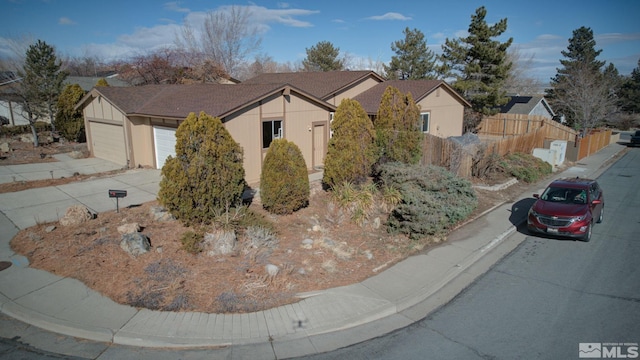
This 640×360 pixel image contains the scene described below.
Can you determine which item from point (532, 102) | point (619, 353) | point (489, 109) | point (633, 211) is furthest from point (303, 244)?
point (532, 102)

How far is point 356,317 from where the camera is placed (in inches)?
297

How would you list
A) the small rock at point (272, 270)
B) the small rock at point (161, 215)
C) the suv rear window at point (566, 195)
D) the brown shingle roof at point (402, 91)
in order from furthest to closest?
the brown shingle roof at point (402, 91), the suv rear window at point (566, 195), the small rock at point (161, 215), the small rock at point (272, 270)

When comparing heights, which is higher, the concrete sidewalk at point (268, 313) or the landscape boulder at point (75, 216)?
the landscape boulder at point (75, 216)

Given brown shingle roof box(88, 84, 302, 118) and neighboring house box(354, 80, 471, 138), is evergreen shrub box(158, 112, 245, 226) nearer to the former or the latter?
brown shingle roof box(88, 84, 302, 118)

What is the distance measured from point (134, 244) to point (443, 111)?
2210 cm

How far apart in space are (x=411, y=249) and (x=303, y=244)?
10.0ft

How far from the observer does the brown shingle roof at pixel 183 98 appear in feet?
50.4

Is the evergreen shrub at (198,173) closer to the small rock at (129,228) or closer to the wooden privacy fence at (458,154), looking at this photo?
the small rock at (129,228)

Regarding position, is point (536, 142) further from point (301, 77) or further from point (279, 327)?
point (279, 327)

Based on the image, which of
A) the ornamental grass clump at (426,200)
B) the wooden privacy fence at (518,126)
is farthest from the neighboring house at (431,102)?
the ornamental grass clump at (426,200)

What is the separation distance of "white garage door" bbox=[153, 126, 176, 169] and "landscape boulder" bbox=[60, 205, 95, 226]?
6.13 m

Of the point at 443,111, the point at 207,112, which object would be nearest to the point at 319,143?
the point at 207,112

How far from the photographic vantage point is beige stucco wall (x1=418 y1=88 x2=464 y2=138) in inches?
982

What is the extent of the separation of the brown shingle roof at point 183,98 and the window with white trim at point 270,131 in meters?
1.33
